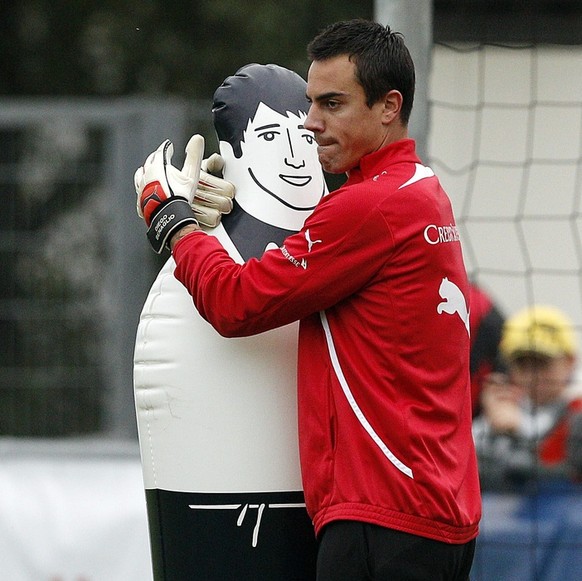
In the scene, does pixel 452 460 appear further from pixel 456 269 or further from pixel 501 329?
pixel 501 329

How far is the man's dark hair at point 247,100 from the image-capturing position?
2969 mm

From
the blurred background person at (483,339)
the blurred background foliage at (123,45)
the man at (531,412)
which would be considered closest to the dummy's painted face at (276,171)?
the man at (531,412)

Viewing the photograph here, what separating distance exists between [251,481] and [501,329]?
343 cm

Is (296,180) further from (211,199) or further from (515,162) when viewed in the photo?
(515,162)

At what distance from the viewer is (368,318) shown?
2.67 m

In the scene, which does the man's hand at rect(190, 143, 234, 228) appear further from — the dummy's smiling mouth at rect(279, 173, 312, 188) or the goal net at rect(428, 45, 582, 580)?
the goal net at rect(428, 45, 582, 580)

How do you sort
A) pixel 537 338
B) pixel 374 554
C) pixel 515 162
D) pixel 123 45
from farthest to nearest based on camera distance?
pixel 123 45 → pixel 515 162 → pixel 537 338 → pixel 374 554

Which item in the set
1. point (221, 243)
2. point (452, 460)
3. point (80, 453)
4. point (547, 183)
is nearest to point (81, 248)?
point (80, 453)

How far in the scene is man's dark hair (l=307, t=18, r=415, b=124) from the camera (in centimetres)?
270

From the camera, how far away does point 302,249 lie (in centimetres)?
265

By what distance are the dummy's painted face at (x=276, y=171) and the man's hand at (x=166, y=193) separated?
0.12 m

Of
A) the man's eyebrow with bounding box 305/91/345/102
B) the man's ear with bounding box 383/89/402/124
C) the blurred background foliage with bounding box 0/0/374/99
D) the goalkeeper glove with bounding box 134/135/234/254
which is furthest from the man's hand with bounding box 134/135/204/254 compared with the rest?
the blurred background foliage with bounding box 0/0/374/99

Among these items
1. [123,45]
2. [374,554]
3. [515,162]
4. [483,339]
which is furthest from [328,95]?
[123,45]

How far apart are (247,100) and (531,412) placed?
3050mm
